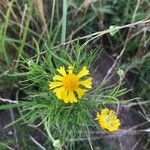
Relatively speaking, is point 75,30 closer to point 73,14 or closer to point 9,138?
point 73,14

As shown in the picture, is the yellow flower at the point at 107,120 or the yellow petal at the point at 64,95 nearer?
the yellow petal at the point at 64,95

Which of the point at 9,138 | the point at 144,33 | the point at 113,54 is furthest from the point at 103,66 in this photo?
the point at 9,138

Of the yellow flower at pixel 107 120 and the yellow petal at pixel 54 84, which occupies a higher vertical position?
the yellow petal at pixel 54 84

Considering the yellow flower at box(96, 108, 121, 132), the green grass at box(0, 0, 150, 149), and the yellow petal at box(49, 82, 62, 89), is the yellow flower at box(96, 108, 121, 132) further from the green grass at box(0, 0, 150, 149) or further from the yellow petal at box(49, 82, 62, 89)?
the yellow petal at box(49, 82, 62, 89)

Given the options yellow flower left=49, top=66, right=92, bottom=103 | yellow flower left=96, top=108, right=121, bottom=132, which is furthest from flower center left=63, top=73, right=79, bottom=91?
yellow flower left=96, top=108, right=121, bottom=132

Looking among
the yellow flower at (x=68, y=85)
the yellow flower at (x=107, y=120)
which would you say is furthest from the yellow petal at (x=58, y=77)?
the yellow flower at (x=107, y=120)

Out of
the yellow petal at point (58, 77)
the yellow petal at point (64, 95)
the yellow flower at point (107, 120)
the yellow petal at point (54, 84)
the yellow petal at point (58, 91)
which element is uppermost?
the yellow petal at point (58, 77)

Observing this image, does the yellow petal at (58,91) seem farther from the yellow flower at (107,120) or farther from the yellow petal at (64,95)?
the yellow flower at (107,120)
